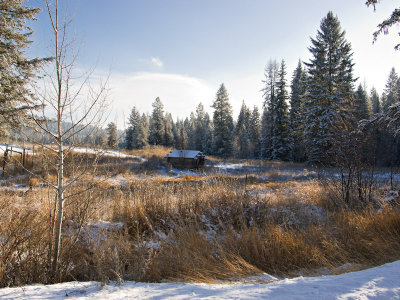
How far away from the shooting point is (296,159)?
32094 mm

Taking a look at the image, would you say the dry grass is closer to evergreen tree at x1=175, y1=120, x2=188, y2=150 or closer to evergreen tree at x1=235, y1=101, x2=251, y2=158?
evergreen tree at x1=235, y1=101, x2=251, y2=158

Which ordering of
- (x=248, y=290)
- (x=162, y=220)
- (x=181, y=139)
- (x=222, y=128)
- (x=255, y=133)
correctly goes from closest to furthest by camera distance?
1. (x=248, y=290)
2. (x=162, y=220)
3. (x=222, y=128)
4. (x=255, y=133)
5. (x=181, y=139)

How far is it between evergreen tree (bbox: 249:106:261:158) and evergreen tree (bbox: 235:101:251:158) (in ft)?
3.58

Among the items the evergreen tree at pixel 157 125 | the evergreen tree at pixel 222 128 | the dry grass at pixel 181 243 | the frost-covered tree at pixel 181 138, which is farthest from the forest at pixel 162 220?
the frost-covered tree at pixel 181 138

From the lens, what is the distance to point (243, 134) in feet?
156

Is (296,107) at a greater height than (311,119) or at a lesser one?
greater

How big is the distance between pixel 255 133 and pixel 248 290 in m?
46.0

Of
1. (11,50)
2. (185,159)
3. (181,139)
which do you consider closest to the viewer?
(11,50)

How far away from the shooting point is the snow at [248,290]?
1614 millimetres

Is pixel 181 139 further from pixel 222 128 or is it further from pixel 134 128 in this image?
pixel 222 128

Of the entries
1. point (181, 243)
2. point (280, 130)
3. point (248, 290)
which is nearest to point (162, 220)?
point (181, 243)

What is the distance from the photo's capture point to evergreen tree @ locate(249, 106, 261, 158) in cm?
4243

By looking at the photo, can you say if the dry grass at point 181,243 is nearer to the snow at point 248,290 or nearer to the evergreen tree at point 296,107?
the snow at point 248,290

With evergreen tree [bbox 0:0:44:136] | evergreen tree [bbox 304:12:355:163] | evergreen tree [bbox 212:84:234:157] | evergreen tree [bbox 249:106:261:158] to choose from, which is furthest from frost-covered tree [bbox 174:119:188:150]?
evergreen tree [bbox 0:0:44:136]
